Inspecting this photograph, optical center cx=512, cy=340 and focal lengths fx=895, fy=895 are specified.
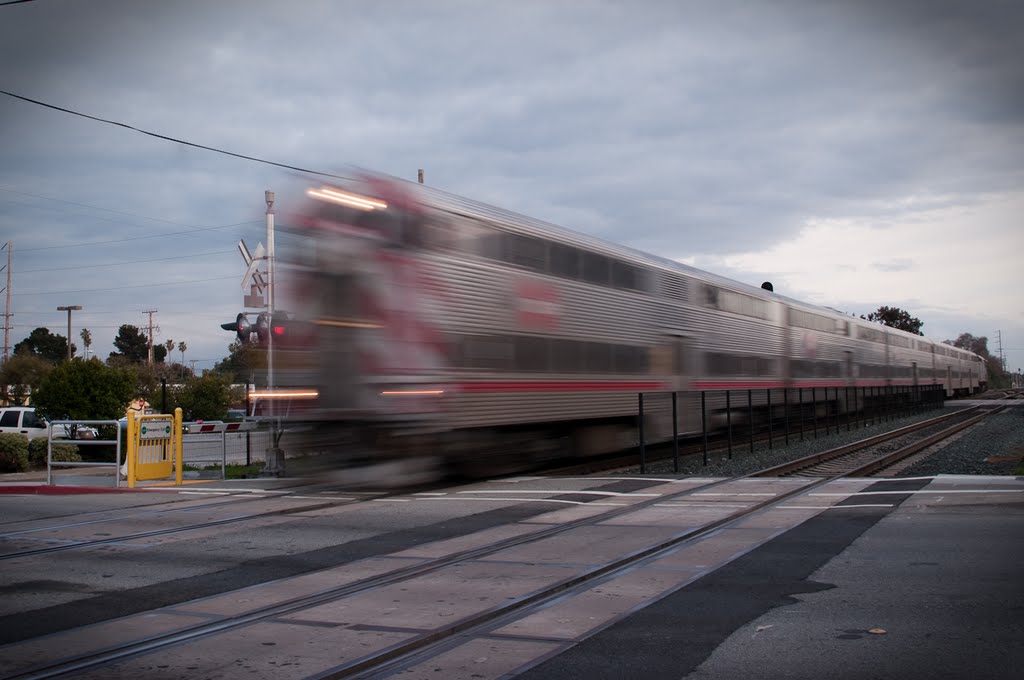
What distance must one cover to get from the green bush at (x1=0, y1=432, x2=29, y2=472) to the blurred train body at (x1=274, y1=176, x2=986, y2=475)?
12.7m

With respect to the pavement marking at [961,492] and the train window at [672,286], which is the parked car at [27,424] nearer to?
the train window at [672,286]

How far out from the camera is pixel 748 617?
19.1 feet

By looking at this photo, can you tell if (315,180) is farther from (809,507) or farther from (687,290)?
(687,290)

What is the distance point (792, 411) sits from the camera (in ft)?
89.3

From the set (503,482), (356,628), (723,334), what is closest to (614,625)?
(356,628)

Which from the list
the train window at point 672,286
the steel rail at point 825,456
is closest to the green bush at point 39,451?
the train window at point 672,286

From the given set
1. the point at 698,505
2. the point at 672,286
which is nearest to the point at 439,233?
the point at 698,505

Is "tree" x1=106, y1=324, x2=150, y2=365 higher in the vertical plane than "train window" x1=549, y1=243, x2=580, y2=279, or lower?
higher

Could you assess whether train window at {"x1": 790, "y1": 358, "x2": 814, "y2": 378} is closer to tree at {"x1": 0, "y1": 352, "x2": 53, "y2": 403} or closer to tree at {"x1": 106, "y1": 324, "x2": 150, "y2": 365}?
tree at {"x1": 0, "y1": 352, "x2": 53, "y2": 403}

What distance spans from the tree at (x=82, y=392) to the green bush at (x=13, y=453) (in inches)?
338

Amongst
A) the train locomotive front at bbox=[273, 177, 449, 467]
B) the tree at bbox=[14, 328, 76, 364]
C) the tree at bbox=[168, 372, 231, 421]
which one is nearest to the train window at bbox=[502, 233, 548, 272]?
the train locomotive front at bbox=[273, 177, 449, 467]

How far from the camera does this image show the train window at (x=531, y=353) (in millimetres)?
15039

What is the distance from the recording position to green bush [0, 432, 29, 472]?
22438mm

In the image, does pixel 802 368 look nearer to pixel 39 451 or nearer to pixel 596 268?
pixel 596 268
